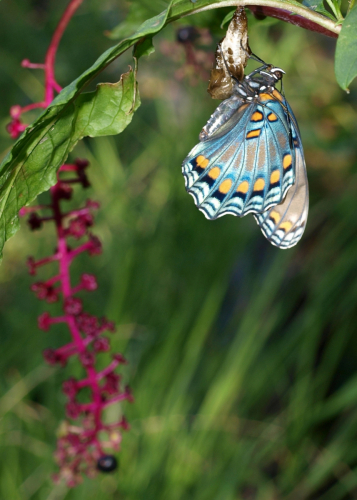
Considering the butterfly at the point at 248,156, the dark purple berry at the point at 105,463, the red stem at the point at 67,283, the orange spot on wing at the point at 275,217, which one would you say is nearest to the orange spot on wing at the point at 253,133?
the butterfly at the point at 248,156

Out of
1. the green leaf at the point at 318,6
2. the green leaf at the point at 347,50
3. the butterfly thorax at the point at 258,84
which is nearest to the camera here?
the green leaf at the point at 347,50

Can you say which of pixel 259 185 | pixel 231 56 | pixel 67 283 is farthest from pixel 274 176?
pixel 67 283

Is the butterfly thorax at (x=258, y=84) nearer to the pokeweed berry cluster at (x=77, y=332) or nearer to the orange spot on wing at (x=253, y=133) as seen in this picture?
the orange spot on wing at (x=253, y=133)

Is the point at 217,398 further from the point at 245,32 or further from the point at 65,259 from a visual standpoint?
the point at 245,32

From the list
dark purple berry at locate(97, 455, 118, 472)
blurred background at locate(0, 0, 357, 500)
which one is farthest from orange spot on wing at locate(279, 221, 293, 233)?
blurred background at locate(0, 0, 357, 500)

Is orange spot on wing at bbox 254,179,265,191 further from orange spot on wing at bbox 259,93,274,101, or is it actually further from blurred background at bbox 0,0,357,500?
blurred background at bbox 0,0,357,500

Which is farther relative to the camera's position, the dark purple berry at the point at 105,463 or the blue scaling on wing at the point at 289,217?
the blue scaling on wing at the point at 289,217
